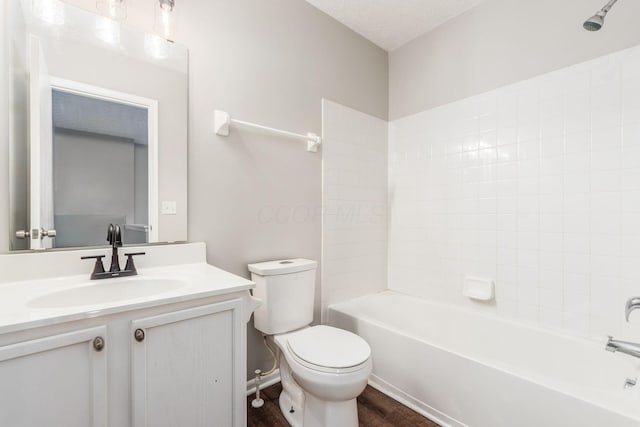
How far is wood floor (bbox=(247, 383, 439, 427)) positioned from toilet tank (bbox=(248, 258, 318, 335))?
0.42 m

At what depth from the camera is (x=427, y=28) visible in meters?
2.26

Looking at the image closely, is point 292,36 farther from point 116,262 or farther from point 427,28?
point 116,262

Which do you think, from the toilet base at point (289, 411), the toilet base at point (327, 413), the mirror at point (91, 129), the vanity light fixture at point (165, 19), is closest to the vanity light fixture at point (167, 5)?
the vanity light fixture at point (165, 19)

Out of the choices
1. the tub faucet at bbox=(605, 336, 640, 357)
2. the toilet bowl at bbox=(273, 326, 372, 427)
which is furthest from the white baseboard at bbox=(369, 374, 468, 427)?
the tub faucet at bbox=(605, 336, 640, 357)

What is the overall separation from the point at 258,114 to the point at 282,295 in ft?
3.58

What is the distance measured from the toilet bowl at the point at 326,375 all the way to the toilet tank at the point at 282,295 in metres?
0.13

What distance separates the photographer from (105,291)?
1.16 metres

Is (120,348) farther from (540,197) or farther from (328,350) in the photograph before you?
(540,197)

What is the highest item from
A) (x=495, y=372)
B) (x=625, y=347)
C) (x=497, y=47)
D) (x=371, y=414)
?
(x=497, y=47)

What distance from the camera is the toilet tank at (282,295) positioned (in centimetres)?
161

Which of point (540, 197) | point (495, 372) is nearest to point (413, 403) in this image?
point (495, 372)

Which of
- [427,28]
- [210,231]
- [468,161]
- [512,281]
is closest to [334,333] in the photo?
[210,231]

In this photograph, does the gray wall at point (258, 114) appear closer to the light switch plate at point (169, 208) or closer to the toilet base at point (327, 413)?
the light switch plate at point (169, 208)

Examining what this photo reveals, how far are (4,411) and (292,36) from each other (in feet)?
7.08
